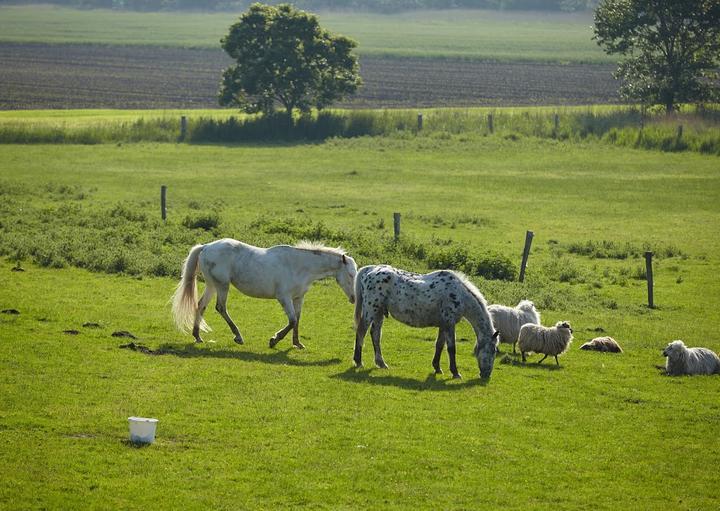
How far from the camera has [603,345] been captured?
22984mm

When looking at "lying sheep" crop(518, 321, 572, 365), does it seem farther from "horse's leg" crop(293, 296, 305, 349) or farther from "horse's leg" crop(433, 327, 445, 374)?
"horse's leg" crop(293, 296, 305, 349)

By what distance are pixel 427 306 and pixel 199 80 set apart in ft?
279

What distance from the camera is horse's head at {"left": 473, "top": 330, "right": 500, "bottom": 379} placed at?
64.5 feet

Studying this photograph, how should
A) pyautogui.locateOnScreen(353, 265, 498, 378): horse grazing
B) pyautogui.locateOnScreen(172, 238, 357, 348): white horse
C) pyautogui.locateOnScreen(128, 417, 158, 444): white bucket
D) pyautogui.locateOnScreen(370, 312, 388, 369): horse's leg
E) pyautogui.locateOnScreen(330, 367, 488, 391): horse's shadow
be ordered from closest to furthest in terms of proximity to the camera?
1. pyautogui.locateOnScreen(128, 417, 158, 444): white bucket
2. pyautogui.locateOnScreen(330, 367, 488, 391): horse's shadow
3. pyautogui.locateOnScreen(353, 265, 498, 378): horse grazing
4. pyautogui.locateOnScreen(370, 312, 388, 369): horse's leg
5. pyautogui.locateOnScreen(172, 238, 357, 348): white horse

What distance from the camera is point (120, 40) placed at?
155 m

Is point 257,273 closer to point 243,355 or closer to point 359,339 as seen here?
point 243,355

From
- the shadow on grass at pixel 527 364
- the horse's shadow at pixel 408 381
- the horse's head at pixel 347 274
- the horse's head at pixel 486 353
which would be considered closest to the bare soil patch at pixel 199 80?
the horse's head at pixel 347 274

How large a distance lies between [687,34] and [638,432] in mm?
54900

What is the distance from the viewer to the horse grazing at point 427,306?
64.9 feet

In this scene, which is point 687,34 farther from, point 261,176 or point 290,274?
point 290,274

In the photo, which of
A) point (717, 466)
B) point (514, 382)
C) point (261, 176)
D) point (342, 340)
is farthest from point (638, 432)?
point (261, 176)

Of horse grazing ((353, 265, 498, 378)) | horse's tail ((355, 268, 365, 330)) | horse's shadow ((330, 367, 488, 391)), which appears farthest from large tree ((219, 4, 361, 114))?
horse's shadow ((330, 367, 488, 391))

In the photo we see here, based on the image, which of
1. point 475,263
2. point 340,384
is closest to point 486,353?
point 340,384

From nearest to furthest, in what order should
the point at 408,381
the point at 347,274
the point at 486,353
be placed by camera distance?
the point at 408,381
the point at 486,353
the point at 347,274
